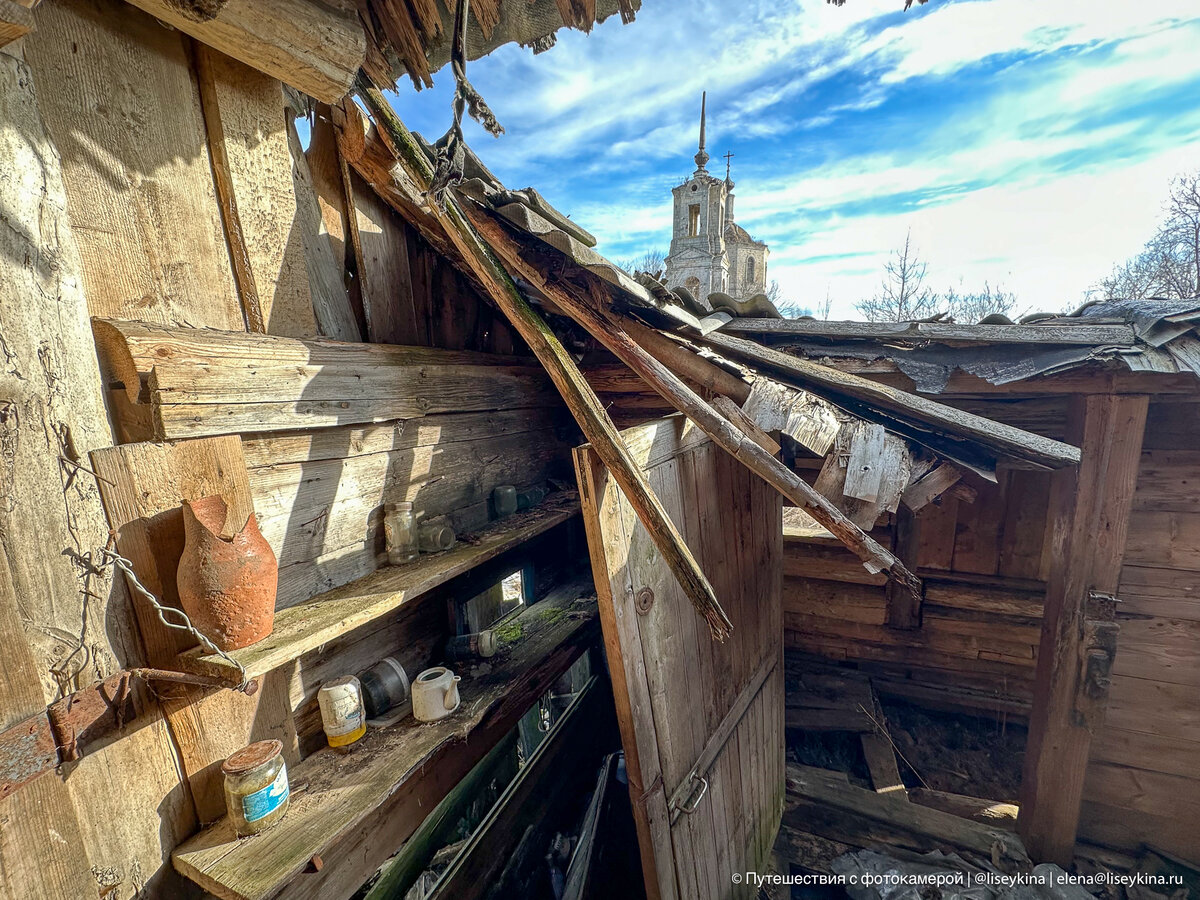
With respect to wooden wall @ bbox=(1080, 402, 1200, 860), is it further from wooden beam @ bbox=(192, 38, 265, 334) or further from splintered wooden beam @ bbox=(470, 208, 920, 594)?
wooden beam @ bbox=(192, 38, 265, 334)

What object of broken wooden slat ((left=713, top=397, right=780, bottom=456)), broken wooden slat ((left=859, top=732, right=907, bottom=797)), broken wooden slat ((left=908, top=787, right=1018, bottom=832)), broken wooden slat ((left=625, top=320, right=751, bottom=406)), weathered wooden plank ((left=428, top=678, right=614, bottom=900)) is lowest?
broken wooden slat ((left=908, top=787, right=1018, bottom=832))

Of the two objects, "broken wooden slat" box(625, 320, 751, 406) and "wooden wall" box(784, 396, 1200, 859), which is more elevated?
"broken wooden slat" box(625, 320, 751, 406)

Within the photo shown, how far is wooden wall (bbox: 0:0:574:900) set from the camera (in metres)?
1.05

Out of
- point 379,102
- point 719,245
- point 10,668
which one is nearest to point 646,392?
point 379,102

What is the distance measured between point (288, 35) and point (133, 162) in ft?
1.82

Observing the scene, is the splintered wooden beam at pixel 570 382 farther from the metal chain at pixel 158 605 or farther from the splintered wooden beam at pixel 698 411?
the metal chain at pixel 158 605

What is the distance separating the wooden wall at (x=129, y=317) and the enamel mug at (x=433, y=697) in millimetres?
271

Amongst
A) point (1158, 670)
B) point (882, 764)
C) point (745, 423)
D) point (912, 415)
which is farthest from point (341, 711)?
point (1158, 670)

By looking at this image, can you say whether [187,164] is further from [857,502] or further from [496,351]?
[857,502]

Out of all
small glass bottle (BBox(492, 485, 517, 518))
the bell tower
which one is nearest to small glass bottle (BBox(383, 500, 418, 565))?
small glass bottle (BBox(492, 485, 517, 518))

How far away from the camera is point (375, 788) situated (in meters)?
Answer: 1.53

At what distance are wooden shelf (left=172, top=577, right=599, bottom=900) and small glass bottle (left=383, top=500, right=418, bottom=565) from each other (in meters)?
0.62

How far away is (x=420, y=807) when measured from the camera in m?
1.92

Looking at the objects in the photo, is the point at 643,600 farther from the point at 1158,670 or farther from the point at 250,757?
the point at 1158,670
